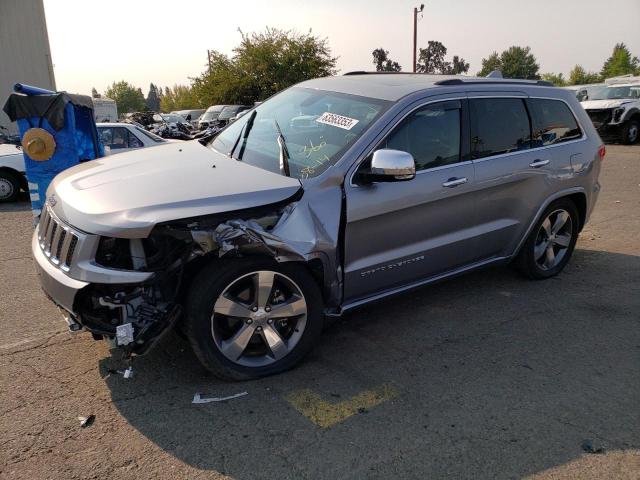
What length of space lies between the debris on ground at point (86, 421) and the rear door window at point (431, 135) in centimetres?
245

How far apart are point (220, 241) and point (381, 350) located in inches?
58.4

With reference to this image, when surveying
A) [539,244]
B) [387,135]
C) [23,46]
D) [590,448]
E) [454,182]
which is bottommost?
[590,448]

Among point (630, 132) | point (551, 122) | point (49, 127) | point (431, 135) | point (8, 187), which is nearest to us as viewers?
point (431, 135)

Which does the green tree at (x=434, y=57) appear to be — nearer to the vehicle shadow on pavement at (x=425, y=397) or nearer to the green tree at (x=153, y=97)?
the vehicle shadow on pavement at (x=425, y=397)

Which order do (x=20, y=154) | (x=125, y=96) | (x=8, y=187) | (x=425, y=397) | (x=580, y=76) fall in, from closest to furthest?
1. (x=425, y=397)
2. (x=8, y=187)
3. (x=20, y=154)
4. (x=580, y=76)
5. (x=125, y=96)

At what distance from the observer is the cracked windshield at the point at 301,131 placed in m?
3.53

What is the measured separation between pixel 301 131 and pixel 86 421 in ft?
7.72

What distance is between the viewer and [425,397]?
314 centimetres

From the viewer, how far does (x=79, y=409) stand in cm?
296

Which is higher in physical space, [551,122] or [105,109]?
[105,109]

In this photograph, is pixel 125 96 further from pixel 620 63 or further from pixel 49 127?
pixel 49 127

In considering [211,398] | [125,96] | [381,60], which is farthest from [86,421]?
[125,96]

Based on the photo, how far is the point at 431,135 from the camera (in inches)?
152

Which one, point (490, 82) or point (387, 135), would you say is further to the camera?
point (490, 82)
